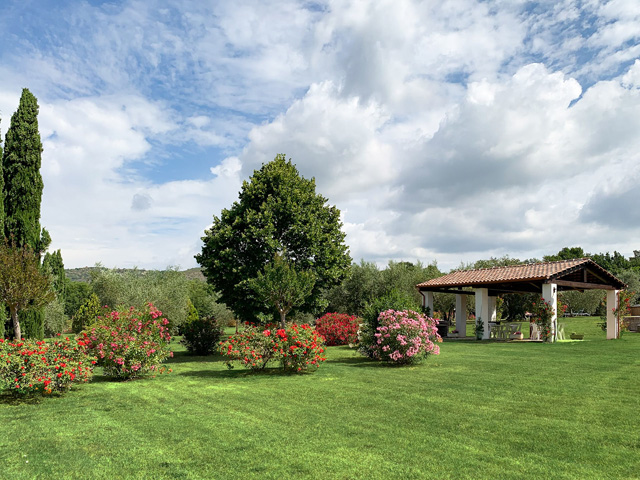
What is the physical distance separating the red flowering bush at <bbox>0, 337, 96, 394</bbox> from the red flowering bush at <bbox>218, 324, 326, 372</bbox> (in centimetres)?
376

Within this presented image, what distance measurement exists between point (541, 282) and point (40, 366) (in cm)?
2055

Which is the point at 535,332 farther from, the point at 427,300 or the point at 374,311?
the point at 374,311

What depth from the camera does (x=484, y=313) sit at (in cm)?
2444

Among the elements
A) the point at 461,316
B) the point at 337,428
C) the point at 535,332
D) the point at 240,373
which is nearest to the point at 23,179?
the point at 240,373

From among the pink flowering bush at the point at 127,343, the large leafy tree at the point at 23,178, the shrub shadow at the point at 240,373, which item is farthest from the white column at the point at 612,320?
the large leafy tree at the point at 23,178

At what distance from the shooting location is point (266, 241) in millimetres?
17750

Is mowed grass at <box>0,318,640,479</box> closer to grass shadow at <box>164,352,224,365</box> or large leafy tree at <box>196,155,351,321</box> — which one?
grass shadow at <box>164,352,224,365</box>

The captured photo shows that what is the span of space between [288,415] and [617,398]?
225 inches

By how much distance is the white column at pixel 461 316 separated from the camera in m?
27.9

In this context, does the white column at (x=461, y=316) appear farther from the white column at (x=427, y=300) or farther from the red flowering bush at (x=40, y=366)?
the red flowering bush at (x=40, y=366)

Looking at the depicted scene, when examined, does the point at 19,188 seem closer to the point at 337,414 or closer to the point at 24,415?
the point at 24,415

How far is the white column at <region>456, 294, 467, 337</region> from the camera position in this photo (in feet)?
91.5

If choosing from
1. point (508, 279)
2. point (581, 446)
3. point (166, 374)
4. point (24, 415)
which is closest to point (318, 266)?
point (166, 374)

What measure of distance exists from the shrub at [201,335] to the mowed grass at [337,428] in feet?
24.9
